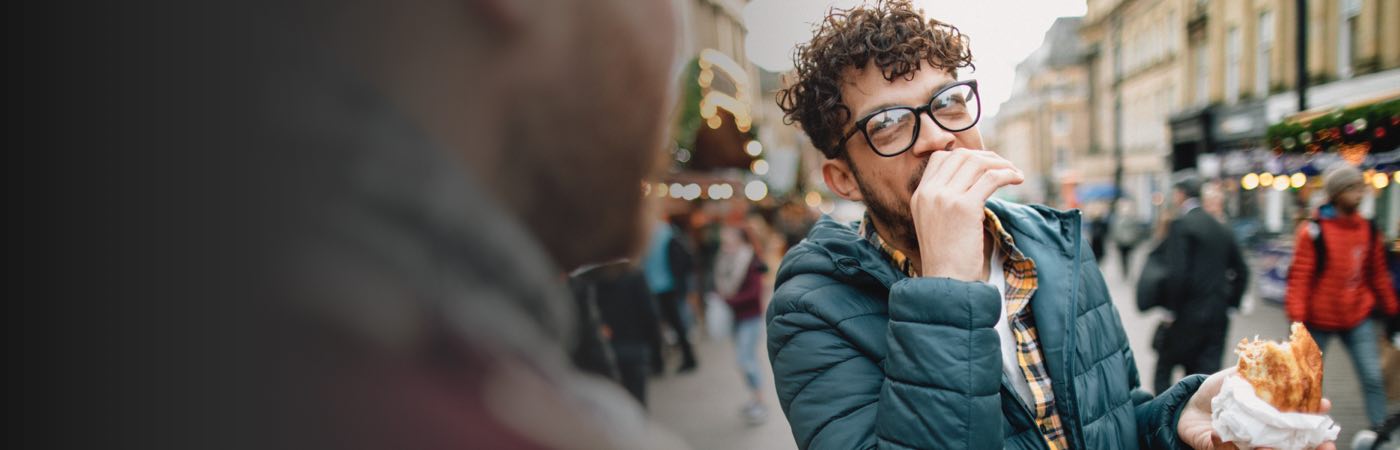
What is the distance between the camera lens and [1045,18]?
114cm

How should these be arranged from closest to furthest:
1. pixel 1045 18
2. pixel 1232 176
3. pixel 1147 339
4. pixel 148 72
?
pixel 148 72 → pixel 1045 18 → pixel 1147 339 → pixel 1232 176

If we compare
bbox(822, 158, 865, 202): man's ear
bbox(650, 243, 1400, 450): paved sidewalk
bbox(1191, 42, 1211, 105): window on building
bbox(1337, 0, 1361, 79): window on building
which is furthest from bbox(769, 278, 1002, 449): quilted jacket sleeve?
bbox(1191, 42, 1211, 105): window on building

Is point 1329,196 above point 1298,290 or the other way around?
above

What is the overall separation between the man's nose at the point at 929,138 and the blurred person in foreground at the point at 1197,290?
3.90 meters

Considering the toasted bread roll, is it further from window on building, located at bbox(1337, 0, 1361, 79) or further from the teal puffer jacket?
window on building, located at bbox(1337, 0, 1361, 79)

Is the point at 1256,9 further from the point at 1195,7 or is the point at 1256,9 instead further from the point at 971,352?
the point at 971,352

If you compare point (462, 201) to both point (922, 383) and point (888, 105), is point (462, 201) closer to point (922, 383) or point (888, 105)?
point (922, 383)

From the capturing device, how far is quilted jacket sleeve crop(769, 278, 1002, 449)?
0.97 m

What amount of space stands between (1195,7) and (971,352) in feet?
6.33

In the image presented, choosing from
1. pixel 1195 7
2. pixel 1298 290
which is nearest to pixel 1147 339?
pixel 1298 290

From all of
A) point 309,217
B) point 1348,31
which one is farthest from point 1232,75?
point 309,217

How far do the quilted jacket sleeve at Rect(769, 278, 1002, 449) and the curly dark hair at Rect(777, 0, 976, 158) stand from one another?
0.39 m

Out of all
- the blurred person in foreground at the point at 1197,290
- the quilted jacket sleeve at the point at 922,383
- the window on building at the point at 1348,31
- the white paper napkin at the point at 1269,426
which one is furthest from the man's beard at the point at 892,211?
the blurred person in foreground at the point at 1197,290

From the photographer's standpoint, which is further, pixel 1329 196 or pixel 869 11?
pixel 1329 196
